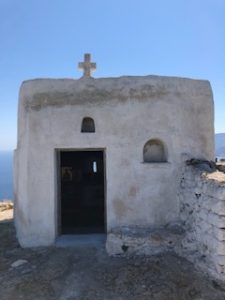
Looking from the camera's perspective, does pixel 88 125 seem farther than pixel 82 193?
No

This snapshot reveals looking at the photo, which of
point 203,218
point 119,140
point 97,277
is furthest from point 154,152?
point 97,277

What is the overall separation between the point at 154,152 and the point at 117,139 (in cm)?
109

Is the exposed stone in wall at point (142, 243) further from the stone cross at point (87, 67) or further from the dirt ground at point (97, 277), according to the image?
the stone cross at point (87, 67)

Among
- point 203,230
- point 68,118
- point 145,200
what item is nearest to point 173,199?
point 145,200

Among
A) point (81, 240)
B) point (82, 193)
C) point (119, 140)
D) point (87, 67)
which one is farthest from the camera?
point (82, 193)

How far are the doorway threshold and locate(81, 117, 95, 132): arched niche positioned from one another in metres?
2.84

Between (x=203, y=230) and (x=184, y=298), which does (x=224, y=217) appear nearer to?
(x=203, y=230)

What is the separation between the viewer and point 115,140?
30.3 feet

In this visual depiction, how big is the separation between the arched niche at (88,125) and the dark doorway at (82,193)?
3.03 meters

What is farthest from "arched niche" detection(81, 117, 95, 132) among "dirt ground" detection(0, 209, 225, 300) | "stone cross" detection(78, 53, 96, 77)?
"dirt ground" detection(0, 209, 225, 300)

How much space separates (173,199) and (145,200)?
71cm

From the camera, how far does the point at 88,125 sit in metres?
9.66

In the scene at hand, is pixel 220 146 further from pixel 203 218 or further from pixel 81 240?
pixel 203 218

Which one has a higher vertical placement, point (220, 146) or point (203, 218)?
point (220, 146)
